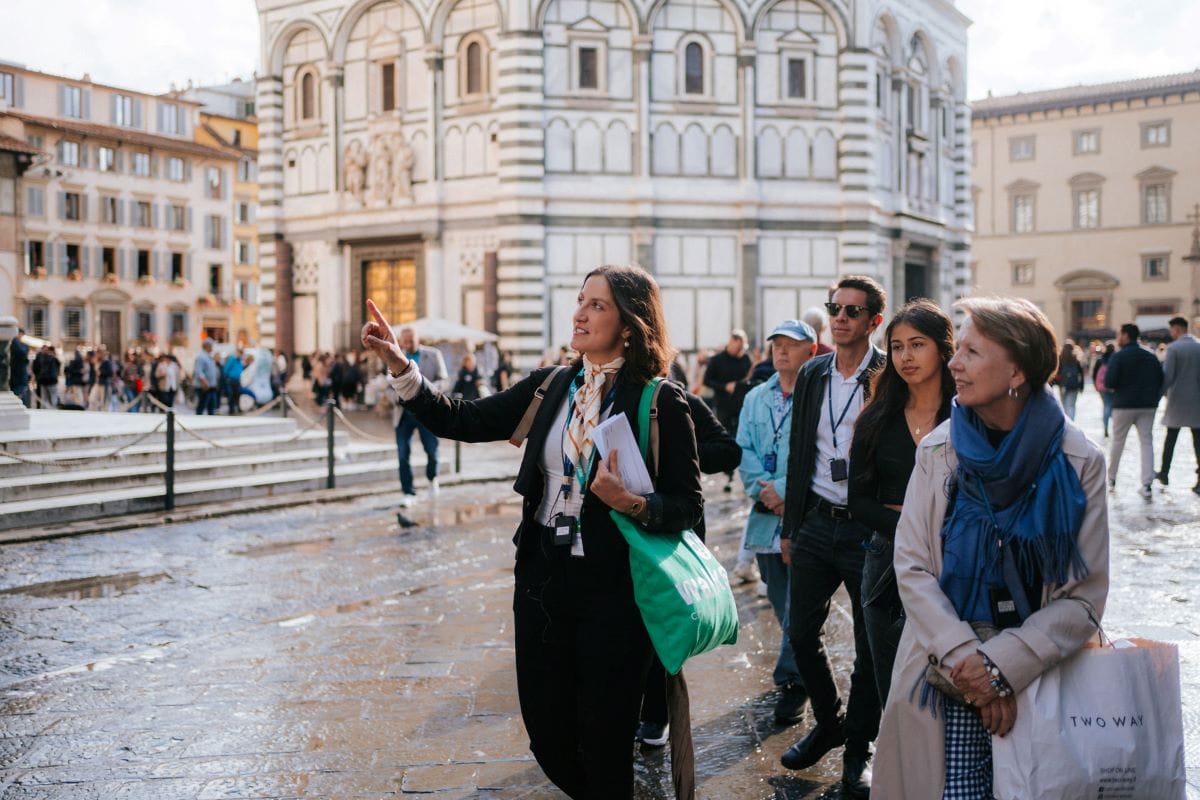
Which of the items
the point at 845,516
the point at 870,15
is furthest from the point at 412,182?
the point at 845,516

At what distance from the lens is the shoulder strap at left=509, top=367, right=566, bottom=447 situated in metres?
3.70

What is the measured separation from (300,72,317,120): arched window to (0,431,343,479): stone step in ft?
49.6

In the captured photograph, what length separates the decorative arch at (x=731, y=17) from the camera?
2547 cm

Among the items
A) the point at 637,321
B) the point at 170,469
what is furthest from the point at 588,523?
the point at 170,469

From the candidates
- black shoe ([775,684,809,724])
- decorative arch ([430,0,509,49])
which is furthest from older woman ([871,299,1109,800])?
decorative arch ([430,0,509,49])

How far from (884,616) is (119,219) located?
55.6m

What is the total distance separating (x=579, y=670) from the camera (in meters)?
3.44

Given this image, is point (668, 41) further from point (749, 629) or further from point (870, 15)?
point (749, 629)

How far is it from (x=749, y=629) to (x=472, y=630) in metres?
1.55

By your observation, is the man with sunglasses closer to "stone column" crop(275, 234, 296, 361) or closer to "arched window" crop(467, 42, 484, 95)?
"arched window" crop(467, 42, 484, 95)

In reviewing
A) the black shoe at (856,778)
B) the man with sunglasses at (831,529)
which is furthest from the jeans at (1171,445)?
the black shoe at (856,778)

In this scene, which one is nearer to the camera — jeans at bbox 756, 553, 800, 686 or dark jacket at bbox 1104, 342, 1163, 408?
jeans at bbox 756, 553, 800, 686

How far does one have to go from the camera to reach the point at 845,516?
428 centimetres

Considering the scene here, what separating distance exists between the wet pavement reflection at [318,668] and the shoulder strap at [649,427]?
137 centimetres
